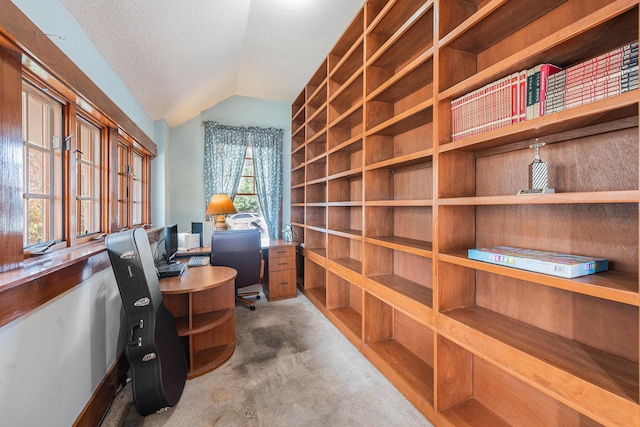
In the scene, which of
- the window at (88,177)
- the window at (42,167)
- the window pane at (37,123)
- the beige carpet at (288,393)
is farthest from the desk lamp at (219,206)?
the window pane at (37,123)

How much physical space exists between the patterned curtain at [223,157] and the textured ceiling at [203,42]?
44 cm

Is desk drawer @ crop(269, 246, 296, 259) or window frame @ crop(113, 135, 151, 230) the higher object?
window frame @ crop(113, 135, 151, 230)

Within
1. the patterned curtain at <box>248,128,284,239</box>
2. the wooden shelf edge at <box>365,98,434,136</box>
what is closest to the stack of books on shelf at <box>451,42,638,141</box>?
the wooden shelf edge at <box>365,98,434,136</box>

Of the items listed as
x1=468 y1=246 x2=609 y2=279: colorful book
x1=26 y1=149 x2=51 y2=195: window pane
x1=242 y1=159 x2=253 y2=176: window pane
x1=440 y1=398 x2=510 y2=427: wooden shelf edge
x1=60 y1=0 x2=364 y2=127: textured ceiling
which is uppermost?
x1=60 y1=0 x2=364 y2=127: textured ceiling

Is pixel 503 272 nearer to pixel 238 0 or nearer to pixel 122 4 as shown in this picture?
pixel 122 4

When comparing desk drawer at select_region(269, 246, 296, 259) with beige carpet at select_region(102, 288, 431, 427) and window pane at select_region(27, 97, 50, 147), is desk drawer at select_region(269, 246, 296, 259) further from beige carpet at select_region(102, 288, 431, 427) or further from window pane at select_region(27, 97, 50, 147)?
window pane at select_region(27, 97, 50, 147)

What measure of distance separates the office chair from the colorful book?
2.34m

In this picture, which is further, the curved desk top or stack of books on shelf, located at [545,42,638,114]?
the curved desk top

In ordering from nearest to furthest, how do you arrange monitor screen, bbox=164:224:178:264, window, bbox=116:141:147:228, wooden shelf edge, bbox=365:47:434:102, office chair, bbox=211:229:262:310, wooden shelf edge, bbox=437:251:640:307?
wooden shelf edge, bbox=437:251:640:307, wooden shelf edge, bbox=365:47:434:102, window, bbox=116:141:147:228, monitor screen, bbox=164:224:178:264, office chair, bbox=211:229:262:310

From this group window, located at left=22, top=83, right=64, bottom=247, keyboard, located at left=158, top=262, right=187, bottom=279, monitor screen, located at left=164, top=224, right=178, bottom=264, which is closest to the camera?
window, located at left=22, top=83, right=64, bottom=247

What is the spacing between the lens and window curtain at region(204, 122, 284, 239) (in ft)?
13.0

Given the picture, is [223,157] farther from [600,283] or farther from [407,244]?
[600,283]

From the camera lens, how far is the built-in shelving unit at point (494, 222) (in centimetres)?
95

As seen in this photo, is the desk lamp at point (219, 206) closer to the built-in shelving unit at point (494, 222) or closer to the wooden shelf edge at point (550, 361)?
the built-in shelving unit at point (494, 222)
